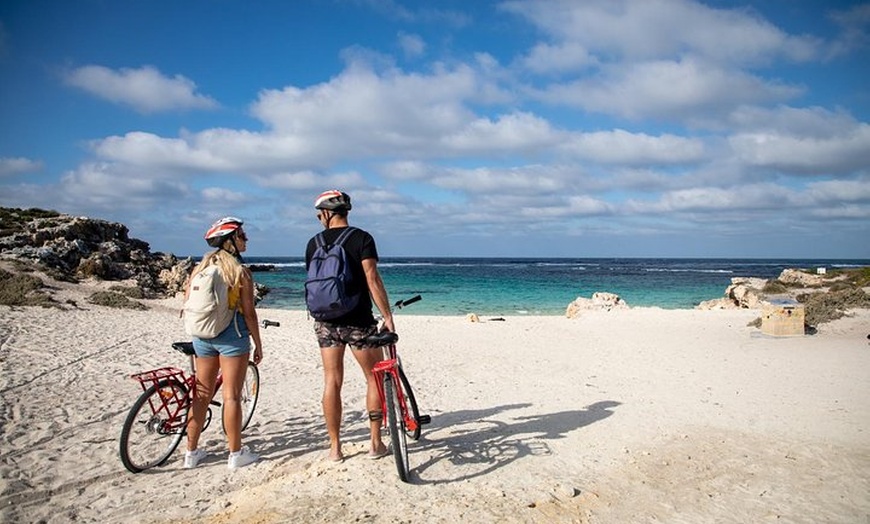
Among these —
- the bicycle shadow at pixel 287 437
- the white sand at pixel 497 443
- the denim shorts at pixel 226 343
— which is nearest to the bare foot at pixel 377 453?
the white sand at pixel 497 443

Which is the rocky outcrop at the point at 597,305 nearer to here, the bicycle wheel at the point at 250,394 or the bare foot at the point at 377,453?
the bicycle wheel at the point at 250,394

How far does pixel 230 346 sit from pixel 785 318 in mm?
13753

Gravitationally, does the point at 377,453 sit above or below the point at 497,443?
above

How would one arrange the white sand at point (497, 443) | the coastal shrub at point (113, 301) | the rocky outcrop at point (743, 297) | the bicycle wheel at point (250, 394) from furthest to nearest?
1. the rocky outcrop at point (743, 297)
2. the coastal shrub at point (113, 301)
3. the bicycle wheel at point (250, 394)
4. the white sand at point (497, 443)

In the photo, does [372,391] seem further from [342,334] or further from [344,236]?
[344,236]

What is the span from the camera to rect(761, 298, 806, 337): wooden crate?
42.5ft

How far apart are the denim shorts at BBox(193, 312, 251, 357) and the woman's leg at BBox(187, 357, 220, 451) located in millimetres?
96

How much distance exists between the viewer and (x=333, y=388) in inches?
175

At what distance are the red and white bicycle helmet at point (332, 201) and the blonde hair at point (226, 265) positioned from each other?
0.85m

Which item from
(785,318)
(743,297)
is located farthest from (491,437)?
(743,297)

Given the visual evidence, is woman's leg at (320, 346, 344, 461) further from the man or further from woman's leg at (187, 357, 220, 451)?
woman's leg at (187, 357, 220, 451)

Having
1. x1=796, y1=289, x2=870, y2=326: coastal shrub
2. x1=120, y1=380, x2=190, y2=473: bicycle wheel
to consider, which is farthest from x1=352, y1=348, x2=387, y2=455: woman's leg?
x1=796, y1=289, x2=870, y2=326: coastal shrub

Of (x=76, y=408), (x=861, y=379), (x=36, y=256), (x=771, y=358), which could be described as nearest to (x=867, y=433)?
(x=861, y=379)

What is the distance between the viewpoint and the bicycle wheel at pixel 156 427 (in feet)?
14.7
